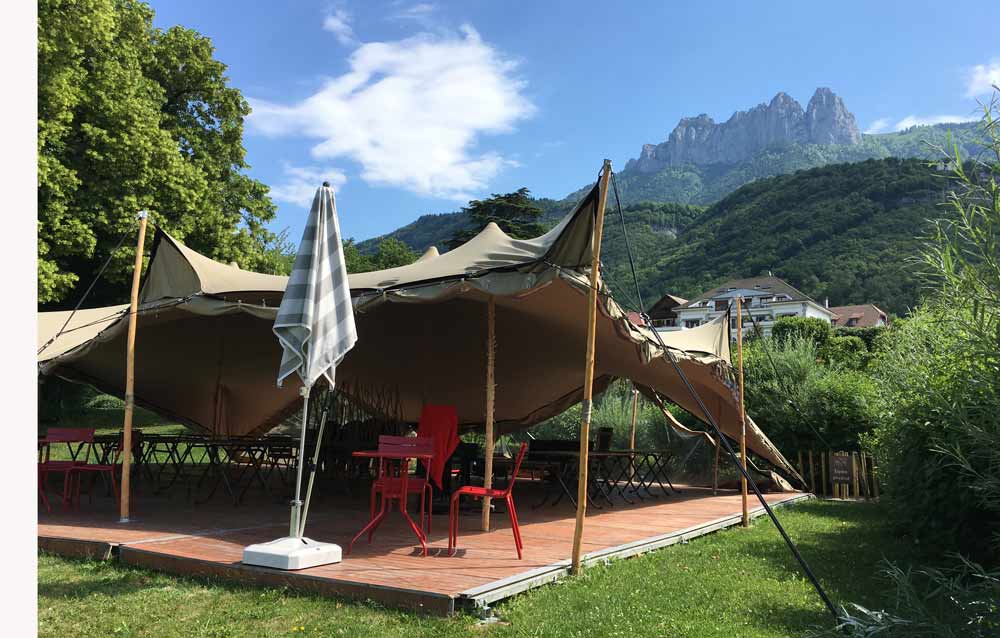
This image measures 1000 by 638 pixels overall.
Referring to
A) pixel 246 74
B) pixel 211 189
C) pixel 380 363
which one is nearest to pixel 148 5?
pixel 246 74

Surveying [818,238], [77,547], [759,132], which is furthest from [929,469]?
[759,132]

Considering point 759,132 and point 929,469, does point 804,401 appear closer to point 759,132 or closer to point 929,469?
Answer: point 929,469

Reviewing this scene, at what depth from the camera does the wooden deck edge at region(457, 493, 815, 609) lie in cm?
390

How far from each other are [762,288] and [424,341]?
44672 mm

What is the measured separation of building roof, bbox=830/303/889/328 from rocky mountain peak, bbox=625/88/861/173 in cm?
11099

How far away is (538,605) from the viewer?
401 centimetres

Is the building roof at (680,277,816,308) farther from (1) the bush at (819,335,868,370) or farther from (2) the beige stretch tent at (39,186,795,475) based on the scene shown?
(2) the beige stretch tent at (39,186,795,475)

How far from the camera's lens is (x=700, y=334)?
9727 mm

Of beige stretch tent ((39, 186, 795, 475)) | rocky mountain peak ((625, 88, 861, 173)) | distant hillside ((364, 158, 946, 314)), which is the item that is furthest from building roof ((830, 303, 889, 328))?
rocky mountain peak ((625, 88, 861, 173))

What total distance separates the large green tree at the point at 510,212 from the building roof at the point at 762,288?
20304 mm

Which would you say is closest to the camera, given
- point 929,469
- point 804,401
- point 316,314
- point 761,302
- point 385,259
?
point 316,314

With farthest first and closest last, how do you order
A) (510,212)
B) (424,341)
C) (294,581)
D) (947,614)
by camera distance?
(510,212) < (424,341) < (294,581) < (947,614)
